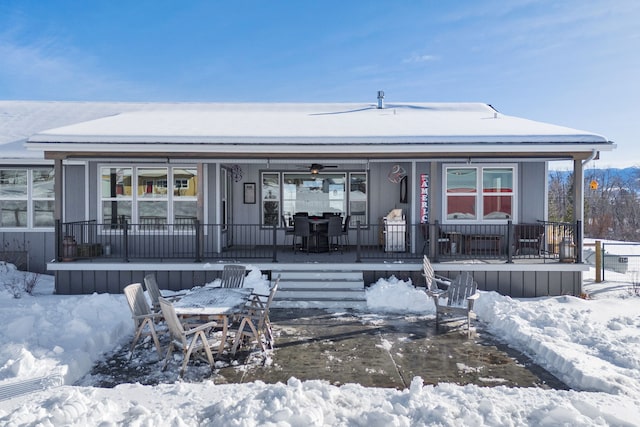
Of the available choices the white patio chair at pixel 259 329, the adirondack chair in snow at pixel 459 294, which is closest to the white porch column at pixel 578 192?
the adirondack chair in snow at pixel 459 294

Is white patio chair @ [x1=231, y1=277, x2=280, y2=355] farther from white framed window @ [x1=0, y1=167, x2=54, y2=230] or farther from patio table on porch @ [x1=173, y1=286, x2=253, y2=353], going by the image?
white framed window @ [x1=0, y1=167, x2=54, y2=230]

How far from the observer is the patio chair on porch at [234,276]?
Answer: 8.06m

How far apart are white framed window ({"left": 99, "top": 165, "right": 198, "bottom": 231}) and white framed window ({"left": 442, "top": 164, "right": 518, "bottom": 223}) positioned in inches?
251

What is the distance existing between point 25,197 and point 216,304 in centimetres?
868

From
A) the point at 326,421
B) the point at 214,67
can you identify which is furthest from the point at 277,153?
the point at 214,67

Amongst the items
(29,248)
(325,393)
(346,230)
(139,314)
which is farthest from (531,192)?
(29,248)

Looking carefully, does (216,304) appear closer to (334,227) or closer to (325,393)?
(325,393)

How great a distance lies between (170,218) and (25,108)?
8.65m

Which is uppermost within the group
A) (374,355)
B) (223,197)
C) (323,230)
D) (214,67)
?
(214,67)

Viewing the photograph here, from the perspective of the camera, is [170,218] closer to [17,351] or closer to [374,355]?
[17,351]

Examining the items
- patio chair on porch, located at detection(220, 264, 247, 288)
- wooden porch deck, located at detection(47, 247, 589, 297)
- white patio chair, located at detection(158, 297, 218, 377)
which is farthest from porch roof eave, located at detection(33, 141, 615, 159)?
white patio chair, located at detection(158, 297, 218, 377)

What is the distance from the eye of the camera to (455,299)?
7551 mm

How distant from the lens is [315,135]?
31.3ft

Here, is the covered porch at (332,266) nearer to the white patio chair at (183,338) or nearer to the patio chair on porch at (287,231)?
the patio chair on porch at (287,231)
